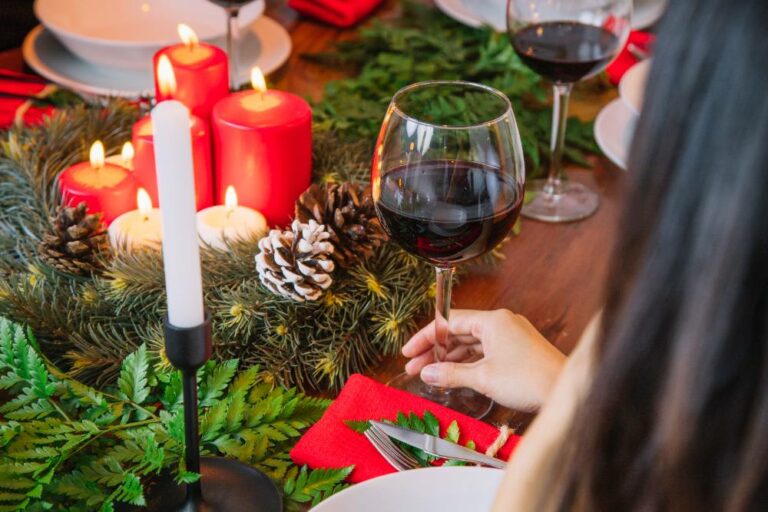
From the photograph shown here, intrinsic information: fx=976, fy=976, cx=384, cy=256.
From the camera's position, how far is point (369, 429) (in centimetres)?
73

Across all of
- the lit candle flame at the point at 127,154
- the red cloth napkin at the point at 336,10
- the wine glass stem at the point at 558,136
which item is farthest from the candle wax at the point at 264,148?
the red cloth napkin at the point at 336,10

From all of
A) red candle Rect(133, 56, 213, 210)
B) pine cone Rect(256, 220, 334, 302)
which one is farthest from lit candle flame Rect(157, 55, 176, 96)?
pine cone Rect(256, 220, 334, 302)

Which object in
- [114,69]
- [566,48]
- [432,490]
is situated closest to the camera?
[432,490]

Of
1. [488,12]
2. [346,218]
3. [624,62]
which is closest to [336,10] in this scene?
[488,12]

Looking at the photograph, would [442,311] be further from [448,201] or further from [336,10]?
[336,10]

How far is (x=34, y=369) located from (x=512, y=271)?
0.49 meters

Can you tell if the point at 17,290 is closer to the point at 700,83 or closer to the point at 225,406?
the point at 225,406

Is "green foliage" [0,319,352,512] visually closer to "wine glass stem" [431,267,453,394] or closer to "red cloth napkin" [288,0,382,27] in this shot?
"wine glass stem" [431,267,453,394]

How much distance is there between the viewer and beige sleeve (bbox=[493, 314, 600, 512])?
47cm

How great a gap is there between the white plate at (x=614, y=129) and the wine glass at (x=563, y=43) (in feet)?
0.20

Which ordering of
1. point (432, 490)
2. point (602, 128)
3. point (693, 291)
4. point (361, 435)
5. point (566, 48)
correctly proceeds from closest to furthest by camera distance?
1. point (693, 291)
2. point (432, 490)
3. point (361, 435)
4. point (566, 48)
5. point (602, 128)

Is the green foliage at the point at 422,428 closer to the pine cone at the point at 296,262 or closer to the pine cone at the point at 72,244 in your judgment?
the pine cone at the point at 296,262

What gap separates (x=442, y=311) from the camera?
2.66 feet

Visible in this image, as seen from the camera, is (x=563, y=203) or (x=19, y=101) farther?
(x=19, y=101)
